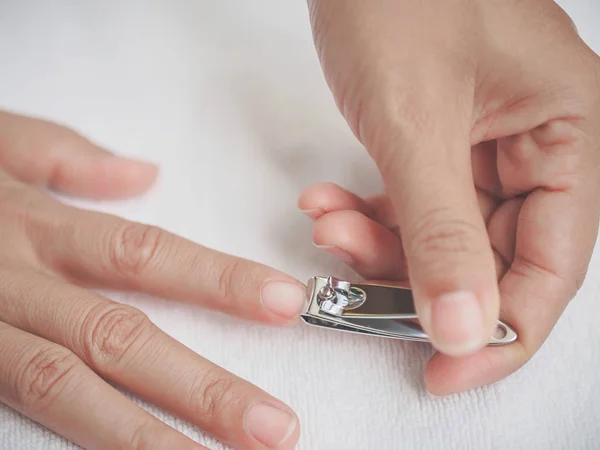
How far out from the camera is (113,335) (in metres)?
0.65

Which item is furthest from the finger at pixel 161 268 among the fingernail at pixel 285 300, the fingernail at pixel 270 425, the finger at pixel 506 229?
the finger at pixel 506 229

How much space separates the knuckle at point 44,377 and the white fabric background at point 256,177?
0.03 meters

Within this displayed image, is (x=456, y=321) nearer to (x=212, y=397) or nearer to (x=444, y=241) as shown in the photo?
(x=444, y=241)

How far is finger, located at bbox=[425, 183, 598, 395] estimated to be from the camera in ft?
1.97

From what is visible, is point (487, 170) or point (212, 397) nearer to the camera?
point (212, 397)

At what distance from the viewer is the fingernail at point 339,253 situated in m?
0.67

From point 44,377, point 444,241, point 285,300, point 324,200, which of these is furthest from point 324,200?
point 44,377

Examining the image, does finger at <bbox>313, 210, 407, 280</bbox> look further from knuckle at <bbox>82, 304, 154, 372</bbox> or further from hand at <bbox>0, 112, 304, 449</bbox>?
knuckle at <bbox>82, 304, 154, 372</bbox>

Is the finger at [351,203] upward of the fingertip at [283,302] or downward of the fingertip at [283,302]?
upward

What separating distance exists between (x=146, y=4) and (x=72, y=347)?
619 mm

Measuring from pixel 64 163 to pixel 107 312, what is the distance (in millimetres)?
249

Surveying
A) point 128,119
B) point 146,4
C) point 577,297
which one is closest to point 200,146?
point 128,119

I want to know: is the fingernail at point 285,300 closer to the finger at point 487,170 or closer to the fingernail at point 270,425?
the fingernail at point 270,425

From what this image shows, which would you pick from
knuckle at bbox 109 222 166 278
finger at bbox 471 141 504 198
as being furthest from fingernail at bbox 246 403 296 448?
finger at bbox 471 141 504 198
